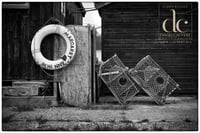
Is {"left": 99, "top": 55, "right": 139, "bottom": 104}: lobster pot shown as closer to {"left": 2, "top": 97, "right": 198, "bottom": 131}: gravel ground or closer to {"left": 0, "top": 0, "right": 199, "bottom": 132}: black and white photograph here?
{"left": 0, "top": 0, "right": 199, "bottom": 132}: black and white photograph

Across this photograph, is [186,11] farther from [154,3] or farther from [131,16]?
[131,16]

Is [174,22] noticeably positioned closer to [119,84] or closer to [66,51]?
[119,84]

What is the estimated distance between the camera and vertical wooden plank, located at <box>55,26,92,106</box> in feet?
21.6

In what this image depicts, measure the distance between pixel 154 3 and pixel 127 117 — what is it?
208 inches

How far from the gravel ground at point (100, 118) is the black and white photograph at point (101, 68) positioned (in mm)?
16

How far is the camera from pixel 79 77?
6613 millimetres

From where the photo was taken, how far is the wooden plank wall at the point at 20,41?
7770 mm

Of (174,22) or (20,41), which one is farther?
(174,22)

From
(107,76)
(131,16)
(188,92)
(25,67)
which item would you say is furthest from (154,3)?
(25,67)

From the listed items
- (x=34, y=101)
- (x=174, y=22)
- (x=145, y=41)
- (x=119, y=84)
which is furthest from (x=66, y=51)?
(x=174, y=22)

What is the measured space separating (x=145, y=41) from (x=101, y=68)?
302 cm

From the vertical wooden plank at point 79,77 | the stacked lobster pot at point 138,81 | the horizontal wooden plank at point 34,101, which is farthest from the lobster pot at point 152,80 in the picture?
the horizontal wooden plank at point 34,101

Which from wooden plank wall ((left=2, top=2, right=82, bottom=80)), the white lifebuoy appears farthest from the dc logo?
the white lifebuoy

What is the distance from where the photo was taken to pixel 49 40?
7227 mm
